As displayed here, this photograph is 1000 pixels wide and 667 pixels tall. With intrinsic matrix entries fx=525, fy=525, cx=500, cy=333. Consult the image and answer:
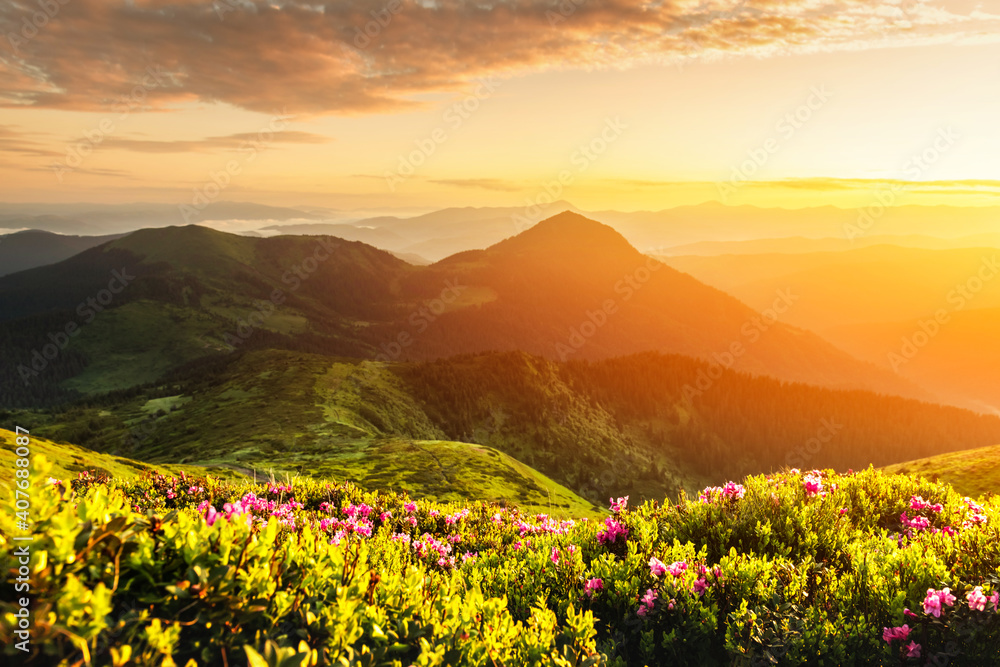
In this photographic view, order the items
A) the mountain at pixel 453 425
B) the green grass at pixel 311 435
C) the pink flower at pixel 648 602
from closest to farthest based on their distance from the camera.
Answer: the pink flower at pixel 648 602, the green grass at pixel 311 435, the mountain at pixel 453 425

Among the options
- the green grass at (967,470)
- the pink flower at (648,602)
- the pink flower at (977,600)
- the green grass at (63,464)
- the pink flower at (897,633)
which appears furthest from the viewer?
the green grass at (967,470)

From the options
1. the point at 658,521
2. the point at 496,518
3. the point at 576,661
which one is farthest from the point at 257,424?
the point at 576,661

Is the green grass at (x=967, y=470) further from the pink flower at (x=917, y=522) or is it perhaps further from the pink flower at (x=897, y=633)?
the pink flower at (x=897, y=633)

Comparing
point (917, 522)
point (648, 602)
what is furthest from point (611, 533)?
point (917, 522)

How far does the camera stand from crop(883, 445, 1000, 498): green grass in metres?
16.5

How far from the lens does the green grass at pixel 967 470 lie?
16.5 meters

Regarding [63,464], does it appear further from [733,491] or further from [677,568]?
[733,491]

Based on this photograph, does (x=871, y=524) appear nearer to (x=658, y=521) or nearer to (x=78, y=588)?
(x=658, y=521)

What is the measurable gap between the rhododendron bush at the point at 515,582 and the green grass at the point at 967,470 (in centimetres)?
702

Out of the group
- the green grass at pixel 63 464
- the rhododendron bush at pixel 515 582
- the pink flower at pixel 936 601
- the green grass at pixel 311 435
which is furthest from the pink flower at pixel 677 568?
the green grass at pixel 63 464

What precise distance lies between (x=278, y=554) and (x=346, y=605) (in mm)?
1017

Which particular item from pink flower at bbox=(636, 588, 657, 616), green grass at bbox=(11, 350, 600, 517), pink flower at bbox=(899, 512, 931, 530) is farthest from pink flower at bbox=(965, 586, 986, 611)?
green grass at bbox=(11, 350, 600, 517)

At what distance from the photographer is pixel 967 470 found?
18.3 metres

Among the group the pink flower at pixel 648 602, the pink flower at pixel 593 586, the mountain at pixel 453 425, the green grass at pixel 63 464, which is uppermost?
the pink flower at pixel 648 602
